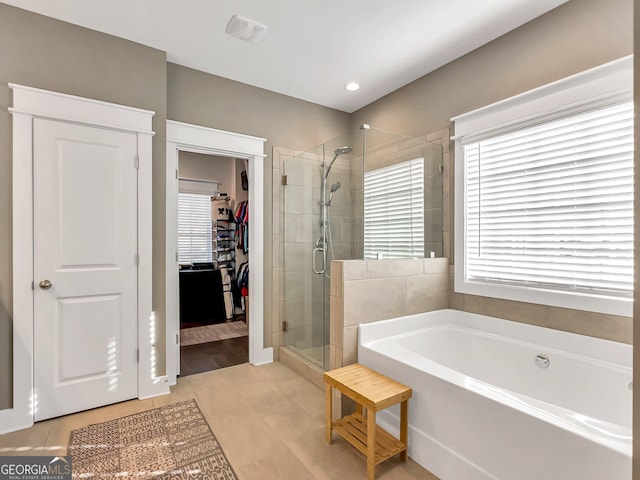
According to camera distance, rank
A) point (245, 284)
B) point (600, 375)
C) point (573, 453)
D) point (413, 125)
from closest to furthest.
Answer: point (573, 453), point (600, 375), point (413, 125), point (245, 284)

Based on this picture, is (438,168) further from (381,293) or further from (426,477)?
(426,477)

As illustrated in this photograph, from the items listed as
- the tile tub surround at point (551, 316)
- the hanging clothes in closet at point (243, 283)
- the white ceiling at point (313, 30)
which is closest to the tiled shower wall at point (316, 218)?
the tile tub surround at point (551, 316)

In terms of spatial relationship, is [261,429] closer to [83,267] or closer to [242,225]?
[83,267]

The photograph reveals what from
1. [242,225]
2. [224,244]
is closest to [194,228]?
Answer: [224,244]

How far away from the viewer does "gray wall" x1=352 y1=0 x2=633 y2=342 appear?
1860 millimetres

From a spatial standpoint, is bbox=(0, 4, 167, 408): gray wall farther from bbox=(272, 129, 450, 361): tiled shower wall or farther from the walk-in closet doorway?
the walk-in closet doorway

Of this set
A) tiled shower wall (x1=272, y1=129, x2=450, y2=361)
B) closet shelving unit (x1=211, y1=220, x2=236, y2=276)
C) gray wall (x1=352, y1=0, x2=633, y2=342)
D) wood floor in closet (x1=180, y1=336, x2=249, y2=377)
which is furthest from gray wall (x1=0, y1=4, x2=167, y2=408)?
closet shelving unit (x1=211, y1=220, x2=236, y2=276)

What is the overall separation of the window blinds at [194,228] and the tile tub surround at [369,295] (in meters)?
3.83

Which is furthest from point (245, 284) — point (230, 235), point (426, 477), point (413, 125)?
point (426, 477)

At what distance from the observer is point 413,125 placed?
3.05 m

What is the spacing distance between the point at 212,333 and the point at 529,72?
4158 millimetres

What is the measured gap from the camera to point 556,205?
6.84ft

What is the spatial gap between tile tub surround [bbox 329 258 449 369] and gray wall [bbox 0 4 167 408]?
56.4 inches

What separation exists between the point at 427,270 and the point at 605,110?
4.73 ft
